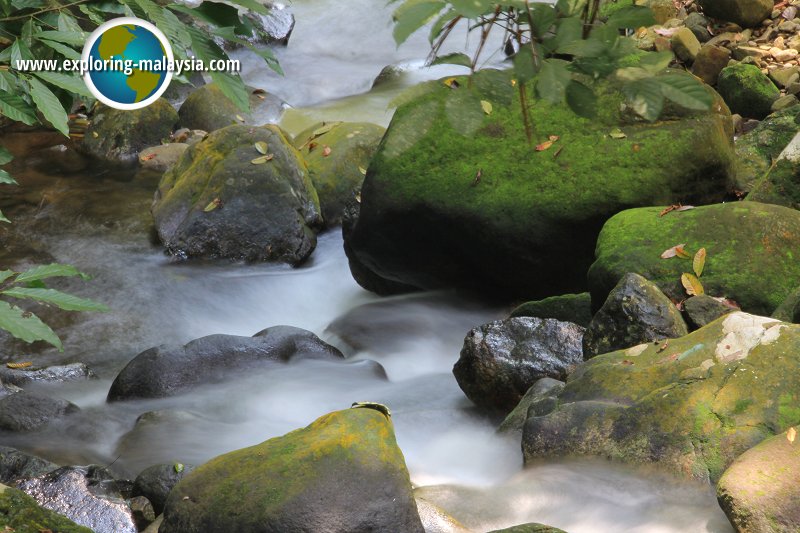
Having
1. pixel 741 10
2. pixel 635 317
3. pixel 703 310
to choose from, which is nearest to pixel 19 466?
pixel 635 317

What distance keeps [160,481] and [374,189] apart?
128 inches

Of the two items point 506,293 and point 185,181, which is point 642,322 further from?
point 185,181

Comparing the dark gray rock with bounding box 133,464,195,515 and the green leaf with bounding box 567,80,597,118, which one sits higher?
the green leaf with bounding box 567,80,597,118

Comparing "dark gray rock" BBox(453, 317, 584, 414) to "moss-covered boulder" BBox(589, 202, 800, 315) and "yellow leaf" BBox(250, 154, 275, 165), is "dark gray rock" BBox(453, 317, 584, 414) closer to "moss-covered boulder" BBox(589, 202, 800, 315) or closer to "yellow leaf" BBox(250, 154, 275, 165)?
"moss-covered boulder" BBox(589, 202, 800, 315)

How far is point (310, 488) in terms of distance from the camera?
139 inches

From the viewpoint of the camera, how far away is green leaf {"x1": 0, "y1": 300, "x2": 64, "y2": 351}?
186 centimetres

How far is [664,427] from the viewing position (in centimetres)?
402

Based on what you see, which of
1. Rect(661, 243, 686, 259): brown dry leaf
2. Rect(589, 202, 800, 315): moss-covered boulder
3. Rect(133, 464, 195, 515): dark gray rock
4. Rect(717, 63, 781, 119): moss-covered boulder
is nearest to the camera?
Rect(133, 464, 195, 515): dark gray rock

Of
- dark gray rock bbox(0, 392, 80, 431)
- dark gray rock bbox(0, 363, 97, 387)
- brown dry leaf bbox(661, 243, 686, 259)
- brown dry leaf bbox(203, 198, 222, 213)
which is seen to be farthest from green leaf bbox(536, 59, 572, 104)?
brown dry leaf bbox(203, 198, 222, 213)

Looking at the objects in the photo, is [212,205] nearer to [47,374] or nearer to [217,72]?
[47,374]

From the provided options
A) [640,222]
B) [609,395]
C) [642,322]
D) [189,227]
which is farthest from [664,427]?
[189,227]

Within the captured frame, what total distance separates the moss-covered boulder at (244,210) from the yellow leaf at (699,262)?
407cm

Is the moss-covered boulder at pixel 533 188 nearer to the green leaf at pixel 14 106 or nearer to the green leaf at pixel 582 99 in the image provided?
the green leaf at pixel 14 106

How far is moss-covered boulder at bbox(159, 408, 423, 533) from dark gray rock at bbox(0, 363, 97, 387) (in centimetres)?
286
